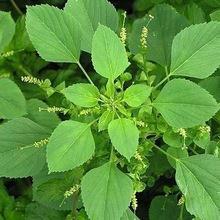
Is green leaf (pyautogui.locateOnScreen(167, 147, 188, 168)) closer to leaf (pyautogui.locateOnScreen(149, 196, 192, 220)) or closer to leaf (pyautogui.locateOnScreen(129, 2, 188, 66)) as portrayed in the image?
leaf (pyautogui.locateOnScreen(129, 2, 188, 66))

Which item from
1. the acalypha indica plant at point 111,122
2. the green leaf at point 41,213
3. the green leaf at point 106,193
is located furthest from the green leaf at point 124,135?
the green leaf at point 41,213

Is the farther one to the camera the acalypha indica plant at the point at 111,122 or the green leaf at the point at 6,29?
the green leaf at the point at 6,29

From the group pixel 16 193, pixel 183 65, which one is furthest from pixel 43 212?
pixel 183 65

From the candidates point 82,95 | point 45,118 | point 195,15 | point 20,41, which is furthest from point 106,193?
point 20,41

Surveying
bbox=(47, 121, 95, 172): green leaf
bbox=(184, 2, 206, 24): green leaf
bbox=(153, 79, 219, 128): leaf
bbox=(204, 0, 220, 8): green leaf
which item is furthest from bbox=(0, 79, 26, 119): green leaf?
bbox=(204, 0, 220, 8): green leaf

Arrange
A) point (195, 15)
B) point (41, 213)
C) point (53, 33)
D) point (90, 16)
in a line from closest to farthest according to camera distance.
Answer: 1. point (53, 33)
2. point (90, 16)
3. point (195, 15)
4. point (41, 213)

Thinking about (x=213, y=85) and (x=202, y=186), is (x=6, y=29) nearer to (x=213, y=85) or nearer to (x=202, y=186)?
(x=213, y=85)

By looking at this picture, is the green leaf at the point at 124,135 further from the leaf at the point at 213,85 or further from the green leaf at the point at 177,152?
the leaf at the point at 213,85
